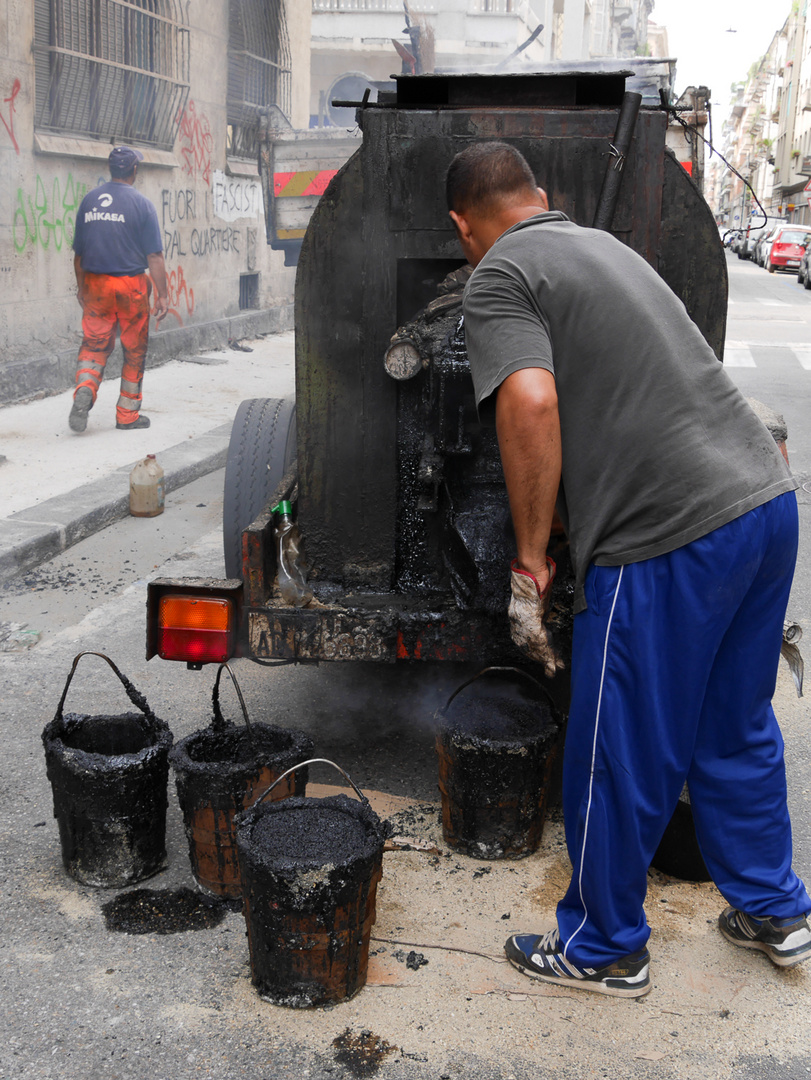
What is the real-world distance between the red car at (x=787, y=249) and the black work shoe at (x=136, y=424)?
32553 mm

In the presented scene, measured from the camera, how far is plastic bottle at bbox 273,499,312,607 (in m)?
3.14

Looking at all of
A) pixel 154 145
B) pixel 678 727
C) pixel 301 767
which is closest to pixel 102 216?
pixel 154 145

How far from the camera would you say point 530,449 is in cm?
225

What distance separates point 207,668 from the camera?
4.37 meters

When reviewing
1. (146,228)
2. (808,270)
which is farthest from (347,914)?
(808,270)

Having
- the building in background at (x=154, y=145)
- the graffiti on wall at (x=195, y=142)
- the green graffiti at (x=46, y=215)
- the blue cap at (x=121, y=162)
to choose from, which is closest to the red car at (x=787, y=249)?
the building in background at (x=154, y=145)

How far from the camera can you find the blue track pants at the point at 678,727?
2264mm

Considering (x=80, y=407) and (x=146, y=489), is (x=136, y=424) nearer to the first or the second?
(x=80, y=407)

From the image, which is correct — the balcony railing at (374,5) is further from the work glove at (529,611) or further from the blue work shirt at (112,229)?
the work glove at (529,611)

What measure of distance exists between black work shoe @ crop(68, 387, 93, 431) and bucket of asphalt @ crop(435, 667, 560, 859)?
5.97 metres

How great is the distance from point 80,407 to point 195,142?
651 centimetres

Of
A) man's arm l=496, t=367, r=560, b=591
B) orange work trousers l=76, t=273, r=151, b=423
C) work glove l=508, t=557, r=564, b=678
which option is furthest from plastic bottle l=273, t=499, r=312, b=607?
orange work trousers l=76, t=273, r=151, b=423

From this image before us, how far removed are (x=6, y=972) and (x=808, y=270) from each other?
99.3 ft

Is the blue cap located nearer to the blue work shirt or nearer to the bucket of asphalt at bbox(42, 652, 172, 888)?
the blue work shirt
